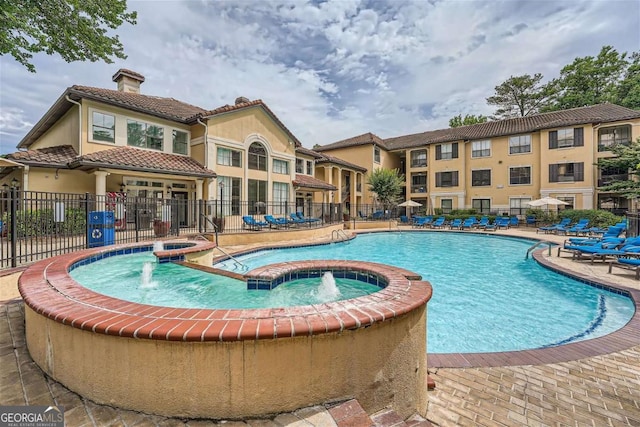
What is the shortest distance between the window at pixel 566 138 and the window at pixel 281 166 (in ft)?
80.6

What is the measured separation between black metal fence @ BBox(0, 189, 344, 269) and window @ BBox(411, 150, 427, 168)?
15544 mm

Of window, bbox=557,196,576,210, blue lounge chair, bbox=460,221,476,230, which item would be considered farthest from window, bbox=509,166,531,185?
blue lounge chair, bbox=460,221,476,230

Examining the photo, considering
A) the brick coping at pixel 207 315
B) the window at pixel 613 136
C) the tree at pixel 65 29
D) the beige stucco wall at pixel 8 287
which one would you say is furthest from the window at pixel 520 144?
the beige stucco wall at pixel 8 287

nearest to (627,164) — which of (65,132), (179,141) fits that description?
(179,141)

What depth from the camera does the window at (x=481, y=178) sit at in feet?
95.9

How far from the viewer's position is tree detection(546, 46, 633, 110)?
3173 cm

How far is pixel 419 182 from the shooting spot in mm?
34312

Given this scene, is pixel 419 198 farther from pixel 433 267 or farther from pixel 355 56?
pixel 433 267

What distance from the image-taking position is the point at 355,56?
15.8 metres

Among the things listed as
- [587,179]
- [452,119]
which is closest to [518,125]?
[587,179]

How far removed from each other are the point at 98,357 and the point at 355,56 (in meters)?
17.5

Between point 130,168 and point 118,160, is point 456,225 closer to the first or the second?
point 130,168

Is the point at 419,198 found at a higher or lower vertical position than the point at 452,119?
lower

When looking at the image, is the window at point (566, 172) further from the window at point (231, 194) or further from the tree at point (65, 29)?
the tree at point (65, 29)
